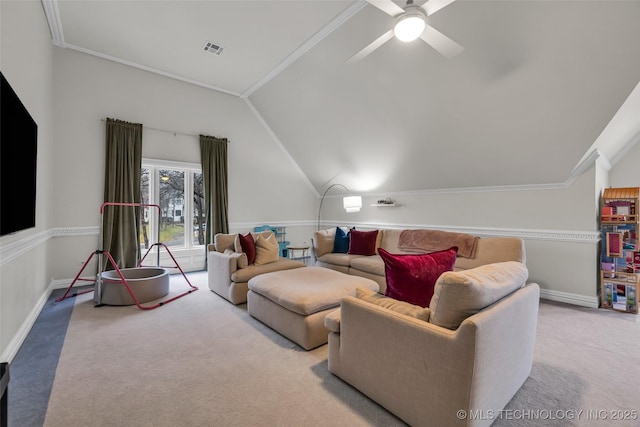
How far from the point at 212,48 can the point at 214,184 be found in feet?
7.80

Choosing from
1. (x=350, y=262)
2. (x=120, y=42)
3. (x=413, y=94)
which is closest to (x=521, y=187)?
(x=413, y=94)

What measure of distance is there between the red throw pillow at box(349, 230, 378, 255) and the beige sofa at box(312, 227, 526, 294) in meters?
0.10

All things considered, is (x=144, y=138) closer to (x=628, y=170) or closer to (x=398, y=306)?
(x=398, y=306)

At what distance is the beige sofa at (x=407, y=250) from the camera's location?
3.70 meters

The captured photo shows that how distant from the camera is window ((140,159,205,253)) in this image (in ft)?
17.0

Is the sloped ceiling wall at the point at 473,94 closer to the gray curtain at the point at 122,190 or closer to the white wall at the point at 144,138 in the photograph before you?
the white wall at the point at 144,138

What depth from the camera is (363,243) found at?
4863 mm

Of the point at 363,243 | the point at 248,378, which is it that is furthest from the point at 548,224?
the point at 248,378

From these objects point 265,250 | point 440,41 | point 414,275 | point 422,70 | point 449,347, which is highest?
point 422,70

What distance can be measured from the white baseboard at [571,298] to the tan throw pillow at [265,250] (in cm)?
380

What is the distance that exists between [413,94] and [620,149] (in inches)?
128

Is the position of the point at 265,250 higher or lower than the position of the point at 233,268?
higher

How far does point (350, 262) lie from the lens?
4.57 meters

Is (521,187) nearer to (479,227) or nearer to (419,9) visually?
(479,227)
